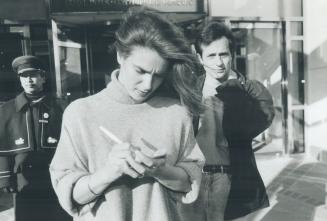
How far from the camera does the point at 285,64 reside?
1.64 m

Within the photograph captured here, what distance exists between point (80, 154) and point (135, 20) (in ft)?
0.92

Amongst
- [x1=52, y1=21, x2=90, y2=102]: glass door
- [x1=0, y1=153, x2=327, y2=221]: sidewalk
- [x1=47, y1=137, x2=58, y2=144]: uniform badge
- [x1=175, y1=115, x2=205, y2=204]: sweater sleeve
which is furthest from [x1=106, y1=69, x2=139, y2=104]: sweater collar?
[x1=0, y1=153, x2=327, y2=221]: sidewalk

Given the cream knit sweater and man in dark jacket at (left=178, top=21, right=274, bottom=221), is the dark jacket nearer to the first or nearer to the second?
man in dark jacket at (left=178, top=21, right=274, bottom=221)

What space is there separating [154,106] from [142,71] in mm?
99

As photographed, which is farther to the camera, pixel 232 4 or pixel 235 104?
pixel 232 4

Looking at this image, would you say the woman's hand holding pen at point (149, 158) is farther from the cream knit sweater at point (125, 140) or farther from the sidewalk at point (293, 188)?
the sidewalk at point (293, 188)

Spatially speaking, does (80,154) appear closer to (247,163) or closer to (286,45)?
(247,163)

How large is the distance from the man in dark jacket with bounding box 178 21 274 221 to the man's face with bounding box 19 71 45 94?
0.48m

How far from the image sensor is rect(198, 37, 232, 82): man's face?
1.06 meters

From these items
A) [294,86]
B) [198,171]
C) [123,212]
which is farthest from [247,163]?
[294,86]

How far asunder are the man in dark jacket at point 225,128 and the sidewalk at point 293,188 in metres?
0.42

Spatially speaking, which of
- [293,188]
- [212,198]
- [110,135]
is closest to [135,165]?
[110,135]

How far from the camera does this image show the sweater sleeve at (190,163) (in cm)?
71

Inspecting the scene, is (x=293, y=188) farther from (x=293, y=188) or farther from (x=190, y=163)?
(x=190, y=163)
